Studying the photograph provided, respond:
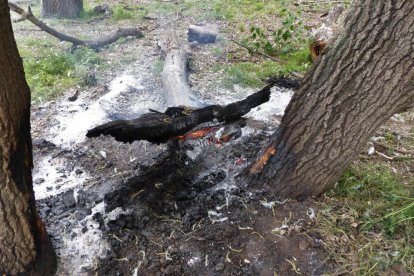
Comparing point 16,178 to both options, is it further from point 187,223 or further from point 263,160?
point 263,160

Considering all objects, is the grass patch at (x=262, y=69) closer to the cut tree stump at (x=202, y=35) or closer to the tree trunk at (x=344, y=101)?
the cut tree stump at (x=202, y=35)

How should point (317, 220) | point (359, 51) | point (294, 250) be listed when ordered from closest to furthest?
point (359, 51) < point (294, 250) < point (317, 220)

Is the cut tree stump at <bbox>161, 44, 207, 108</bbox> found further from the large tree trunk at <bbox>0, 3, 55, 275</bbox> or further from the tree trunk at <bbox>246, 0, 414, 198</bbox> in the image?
the large tree trunk at <bbox>0, 3, 55, 275</bbox>

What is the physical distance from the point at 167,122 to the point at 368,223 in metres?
1.80

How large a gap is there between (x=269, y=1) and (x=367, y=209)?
21.5 feet

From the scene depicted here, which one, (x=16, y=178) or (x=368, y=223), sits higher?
(x=16, y=178)

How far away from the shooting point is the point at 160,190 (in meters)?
3.13

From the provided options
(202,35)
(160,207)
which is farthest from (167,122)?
(202,35)

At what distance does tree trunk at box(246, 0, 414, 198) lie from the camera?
2350mm

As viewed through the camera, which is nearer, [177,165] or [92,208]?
[92,208]

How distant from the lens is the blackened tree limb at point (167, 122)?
123 inches

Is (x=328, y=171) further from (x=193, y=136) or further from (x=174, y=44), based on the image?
(x=174, y=44)

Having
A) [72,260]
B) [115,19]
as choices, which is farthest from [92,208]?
[115,19]

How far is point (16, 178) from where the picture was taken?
2.10 m
